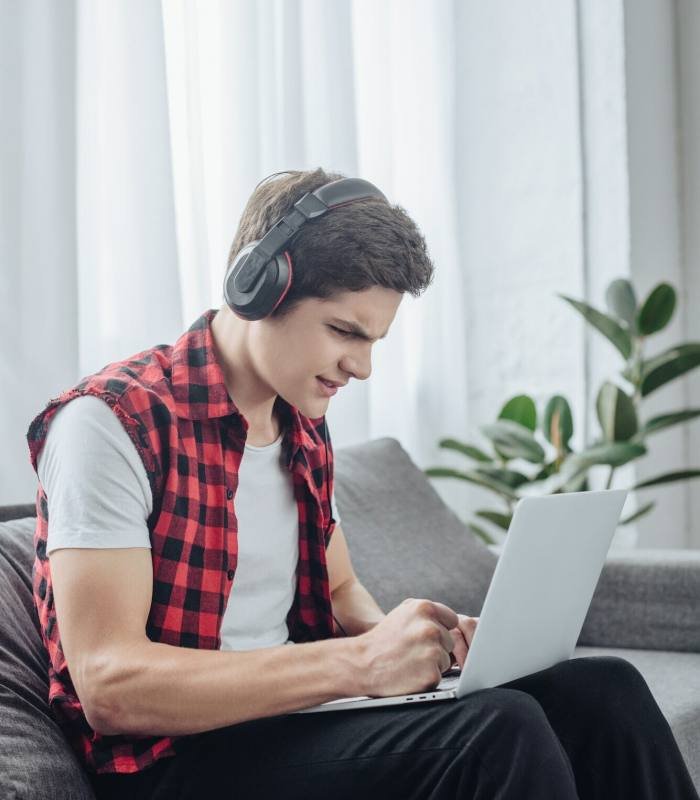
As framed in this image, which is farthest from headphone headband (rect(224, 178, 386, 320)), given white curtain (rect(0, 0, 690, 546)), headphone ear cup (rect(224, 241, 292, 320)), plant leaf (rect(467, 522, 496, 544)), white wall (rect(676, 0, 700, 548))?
white wall (rect(676, 0, 700, 548))

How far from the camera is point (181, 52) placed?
6.46ft

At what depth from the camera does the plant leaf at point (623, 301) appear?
2.58 m

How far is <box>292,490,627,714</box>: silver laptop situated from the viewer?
96 cm

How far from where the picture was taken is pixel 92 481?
996 mm

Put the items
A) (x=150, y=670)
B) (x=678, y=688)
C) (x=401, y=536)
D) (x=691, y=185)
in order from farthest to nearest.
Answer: (x=691, y=185)
(x=401, y=536)
(x=678, y=688)
(x=150, y=670)

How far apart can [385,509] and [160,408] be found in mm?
892

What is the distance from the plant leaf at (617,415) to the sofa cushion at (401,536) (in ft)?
1.97

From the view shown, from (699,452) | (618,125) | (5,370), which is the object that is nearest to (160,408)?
(5,370)

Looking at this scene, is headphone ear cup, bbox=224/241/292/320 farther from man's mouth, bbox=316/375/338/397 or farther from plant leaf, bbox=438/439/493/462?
plant leaf, bbox=438/439/493/462

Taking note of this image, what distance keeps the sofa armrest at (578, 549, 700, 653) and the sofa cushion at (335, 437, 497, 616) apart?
8.5 inches

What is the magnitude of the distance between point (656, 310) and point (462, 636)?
162 centimetres

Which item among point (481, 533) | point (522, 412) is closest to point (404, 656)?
point (522, 412)

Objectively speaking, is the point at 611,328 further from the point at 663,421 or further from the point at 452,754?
the point at 452,754

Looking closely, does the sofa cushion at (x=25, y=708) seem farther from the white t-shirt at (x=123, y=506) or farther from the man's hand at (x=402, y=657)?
the man's hand at (x=402, y=657)
